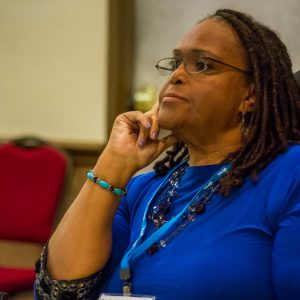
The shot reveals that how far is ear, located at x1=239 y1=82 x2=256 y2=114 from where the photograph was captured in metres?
1.45

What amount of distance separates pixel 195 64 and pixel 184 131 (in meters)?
0.18

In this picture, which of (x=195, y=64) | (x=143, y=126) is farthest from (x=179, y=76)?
(x=143, y=126)

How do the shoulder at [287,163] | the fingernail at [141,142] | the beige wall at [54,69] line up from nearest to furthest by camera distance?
the shoulder at [287,163] < the fingernail at [141,142] < the beige wall at [54,69]

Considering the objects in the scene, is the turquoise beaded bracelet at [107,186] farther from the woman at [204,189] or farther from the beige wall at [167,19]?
the beige wall at [167,19]

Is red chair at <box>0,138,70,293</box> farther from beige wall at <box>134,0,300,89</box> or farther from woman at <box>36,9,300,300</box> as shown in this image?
woman at <box>36,9,300,300</box>

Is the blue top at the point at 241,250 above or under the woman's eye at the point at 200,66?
under

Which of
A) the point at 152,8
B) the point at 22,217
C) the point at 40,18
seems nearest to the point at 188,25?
the point at 152,8

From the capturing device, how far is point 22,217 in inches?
107

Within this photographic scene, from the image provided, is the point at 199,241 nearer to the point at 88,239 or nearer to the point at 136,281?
the point at 136,281

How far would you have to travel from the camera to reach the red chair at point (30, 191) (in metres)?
2.71

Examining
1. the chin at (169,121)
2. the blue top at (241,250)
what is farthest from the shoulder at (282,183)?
the chin at (169,121)

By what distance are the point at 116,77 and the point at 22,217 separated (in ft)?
2.86

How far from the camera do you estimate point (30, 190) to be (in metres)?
2.75

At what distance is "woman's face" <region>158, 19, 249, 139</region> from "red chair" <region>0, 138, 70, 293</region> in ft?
4.56
